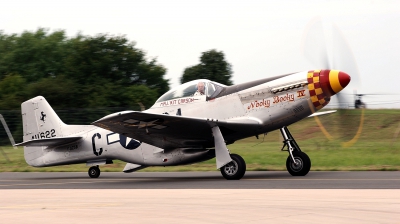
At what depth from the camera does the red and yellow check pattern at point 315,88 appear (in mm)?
13992

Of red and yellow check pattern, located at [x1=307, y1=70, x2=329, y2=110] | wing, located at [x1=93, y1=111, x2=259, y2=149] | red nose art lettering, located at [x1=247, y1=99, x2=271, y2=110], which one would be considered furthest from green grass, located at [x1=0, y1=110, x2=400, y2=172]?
wing, located at [x1=93, y1=111, x2=259, y2=149]

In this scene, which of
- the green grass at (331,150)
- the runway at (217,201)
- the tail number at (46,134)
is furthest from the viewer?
the green grass at (331,150)

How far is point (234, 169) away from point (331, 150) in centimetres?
910

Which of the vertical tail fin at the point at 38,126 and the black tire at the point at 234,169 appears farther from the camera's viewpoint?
the vertical tail fin at the point at 38,126

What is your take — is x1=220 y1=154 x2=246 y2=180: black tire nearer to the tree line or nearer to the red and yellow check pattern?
the red and yellow check pattern

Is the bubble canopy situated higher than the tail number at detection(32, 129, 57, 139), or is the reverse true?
the bubble canopy

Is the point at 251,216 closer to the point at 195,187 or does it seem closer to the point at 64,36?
the point at 195,187

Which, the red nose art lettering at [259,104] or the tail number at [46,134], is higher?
the tail number at [46,134]

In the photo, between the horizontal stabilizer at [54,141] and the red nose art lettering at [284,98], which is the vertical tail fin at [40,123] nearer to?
the horizontal stabilizer at [54,141]

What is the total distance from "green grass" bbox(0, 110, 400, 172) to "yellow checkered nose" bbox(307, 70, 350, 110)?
0.88 metres

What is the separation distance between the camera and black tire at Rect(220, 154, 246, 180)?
14234 millimetres

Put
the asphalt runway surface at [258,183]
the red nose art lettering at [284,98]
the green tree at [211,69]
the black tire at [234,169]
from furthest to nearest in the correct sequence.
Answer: the green tree at [211,69] < the red nose art lettering at [284,98] < the black tire at [234,169] < the asphalt runway surface at [258,183]

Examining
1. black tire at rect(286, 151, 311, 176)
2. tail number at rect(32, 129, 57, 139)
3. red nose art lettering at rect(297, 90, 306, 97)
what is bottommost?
black tire at rect(286, 151, 311, 176)

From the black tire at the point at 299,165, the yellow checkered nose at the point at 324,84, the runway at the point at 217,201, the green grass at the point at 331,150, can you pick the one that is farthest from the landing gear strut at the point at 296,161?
the yellow checkered nose at the point at 324,84
